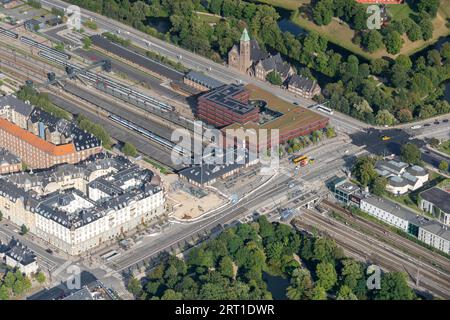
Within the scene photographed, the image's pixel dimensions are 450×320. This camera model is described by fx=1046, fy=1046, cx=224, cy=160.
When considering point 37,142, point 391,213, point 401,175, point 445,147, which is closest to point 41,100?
point 37,142

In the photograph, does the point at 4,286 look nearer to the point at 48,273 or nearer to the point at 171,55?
the point at 48,273

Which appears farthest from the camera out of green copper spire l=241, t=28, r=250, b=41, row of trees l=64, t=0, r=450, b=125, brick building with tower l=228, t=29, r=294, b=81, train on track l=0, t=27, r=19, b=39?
train on track l=0, t=27, r=19, b=39

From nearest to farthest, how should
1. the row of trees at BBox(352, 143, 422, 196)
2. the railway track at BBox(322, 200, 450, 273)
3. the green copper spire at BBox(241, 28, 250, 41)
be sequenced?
the railway track at BBox(322, 200, 450, 273), the row of trees at BBox(352, 143, 422, 196), the green copper spire at BBox(241, 28, 250, 41)

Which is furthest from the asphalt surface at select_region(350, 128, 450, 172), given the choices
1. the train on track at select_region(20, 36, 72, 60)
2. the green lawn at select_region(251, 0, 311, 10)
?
the train on track at select_region(20, 36, 72, 60)

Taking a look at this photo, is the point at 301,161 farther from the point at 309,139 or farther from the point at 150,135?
the point at 150,135

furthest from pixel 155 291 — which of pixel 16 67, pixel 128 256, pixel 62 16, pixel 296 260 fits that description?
pixel 62 16

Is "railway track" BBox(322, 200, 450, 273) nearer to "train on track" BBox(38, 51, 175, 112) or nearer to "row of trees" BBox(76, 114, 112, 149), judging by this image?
"row of trees" BBox(76, 114, 112, 149)

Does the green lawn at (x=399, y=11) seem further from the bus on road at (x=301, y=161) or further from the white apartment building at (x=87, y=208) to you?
the white apartment building at (x=87, y=208)

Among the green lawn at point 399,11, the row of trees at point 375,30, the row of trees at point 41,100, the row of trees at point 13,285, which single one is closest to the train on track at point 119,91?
the row of trees at point 41,100
